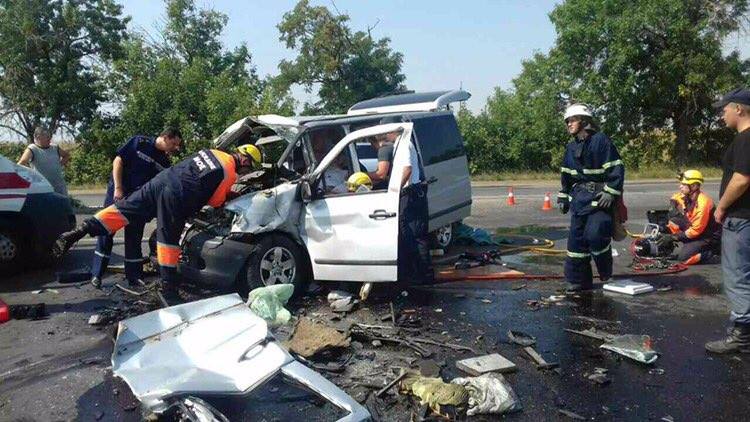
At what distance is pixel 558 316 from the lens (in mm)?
5973

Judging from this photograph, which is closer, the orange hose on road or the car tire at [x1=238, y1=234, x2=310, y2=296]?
the car tire at [x1=238, y1=234, x2=310, y2=296]

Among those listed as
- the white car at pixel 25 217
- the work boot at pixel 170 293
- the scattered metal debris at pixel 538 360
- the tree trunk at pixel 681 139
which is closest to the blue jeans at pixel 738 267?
the scattered metal debris at pixel 538 360

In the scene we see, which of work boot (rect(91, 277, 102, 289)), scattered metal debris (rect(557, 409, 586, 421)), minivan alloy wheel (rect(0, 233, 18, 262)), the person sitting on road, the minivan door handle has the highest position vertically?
the person sitting on road

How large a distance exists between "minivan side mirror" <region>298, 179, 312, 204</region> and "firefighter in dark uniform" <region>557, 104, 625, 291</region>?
2.70 m

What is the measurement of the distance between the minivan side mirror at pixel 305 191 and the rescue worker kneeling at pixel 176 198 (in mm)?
607

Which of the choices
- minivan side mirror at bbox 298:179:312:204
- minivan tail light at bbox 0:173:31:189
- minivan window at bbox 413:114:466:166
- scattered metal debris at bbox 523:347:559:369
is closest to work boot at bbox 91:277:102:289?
minivan tail light at bbox 0:173:31:189

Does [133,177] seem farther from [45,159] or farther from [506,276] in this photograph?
[506,276]

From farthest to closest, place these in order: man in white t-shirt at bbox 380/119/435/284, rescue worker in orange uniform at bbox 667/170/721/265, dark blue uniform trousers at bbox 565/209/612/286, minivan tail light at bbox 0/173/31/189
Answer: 1. rescue worker in orange uniform at bbox 667/170/721/265
2. minivan tail light at bbox 0/173/31/189
3. dark blue uniform trousers at bbox 565/209/612/286
4. man in white t-shirt at bbox 380/119/435/284

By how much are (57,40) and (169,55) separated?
8.28 m

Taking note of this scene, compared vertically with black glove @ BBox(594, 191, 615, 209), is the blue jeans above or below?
below

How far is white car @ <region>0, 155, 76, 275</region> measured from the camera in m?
7.46

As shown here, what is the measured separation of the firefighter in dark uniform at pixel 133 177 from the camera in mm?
6777

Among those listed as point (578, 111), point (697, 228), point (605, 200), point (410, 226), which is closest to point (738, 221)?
point (605, 200)

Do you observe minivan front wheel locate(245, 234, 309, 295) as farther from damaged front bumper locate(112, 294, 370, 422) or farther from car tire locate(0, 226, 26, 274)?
car tire locate(0, 226, 26, 274)
